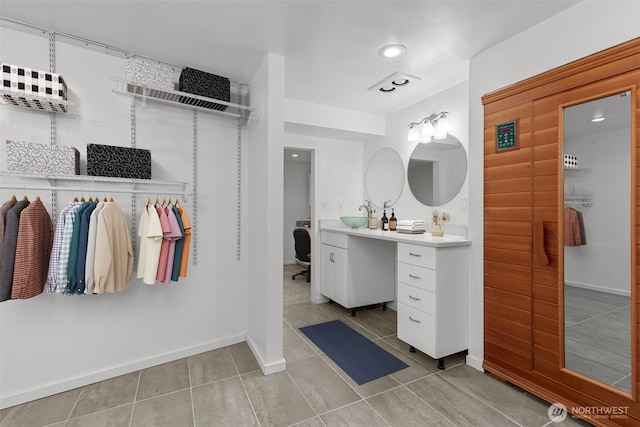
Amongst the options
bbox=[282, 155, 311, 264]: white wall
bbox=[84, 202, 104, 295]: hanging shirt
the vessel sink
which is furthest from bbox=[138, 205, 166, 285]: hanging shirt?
bbox=[282, 155, 311, 264]: white wall

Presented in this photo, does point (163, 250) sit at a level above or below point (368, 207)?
below

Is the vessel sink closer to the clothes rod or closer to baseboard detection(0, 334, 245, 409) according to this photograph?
baseboard detection(0, 334, 245, 409)

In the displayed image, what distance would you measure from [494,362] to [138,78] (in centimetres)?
321

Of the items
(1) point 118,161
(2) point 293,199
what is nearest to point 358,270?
(1) point 118,161

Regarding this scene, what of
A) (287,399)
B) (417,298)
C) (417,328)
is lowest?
(287,399)

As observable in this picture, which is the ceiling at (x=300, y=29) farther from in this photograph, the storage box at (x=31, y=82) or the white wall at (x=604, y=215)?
the white wall at (x=604, y=215)

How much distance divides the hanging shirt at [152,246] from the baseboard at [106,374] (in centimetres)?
73

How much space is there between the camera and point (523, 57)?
1946 mm

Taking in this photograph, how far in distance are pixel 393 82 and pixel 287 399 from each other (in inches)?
106

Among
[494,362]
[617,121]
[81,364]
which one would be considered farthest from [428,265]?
[81,364]

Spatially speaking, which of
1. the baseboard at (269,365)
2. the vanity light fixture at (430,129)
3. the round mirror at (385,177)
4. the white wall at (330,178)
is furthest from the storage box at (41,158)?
the round mirror at (385,177)

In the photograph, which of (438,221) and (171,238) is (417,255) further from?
(171,238)

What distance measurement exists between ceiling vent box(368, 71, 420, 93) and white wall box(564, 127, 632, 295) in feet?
4.41

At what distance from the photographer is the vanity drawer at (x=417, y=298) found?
221cm
